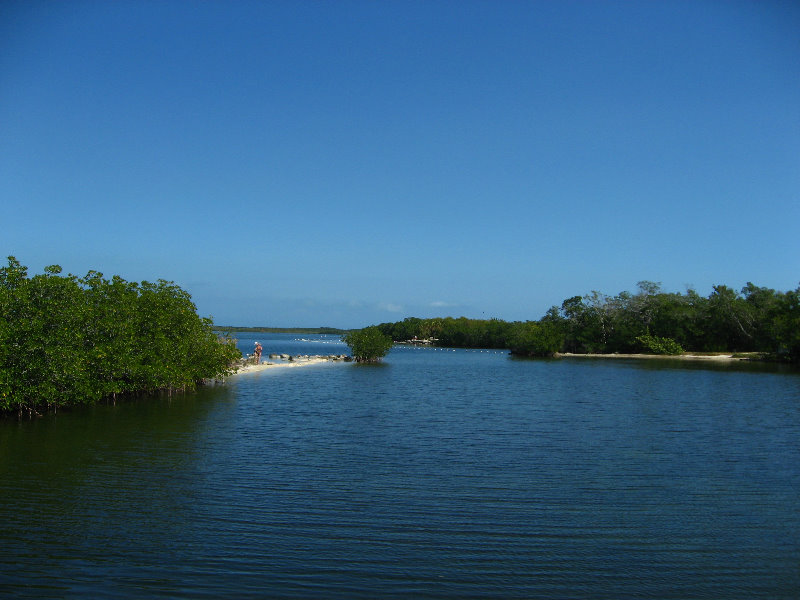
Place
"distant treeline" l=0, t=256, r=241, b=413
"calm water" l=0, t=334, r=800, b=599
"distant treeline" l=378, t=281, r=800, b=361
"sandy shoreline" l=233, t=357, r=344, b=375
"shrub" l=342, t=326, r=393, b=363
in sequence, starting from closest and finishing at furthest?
"calm water" l=0, t=334, r=800, b=599
"distant treeline" l=0, t=256, r=241, b=413
"sandy shoreline" l=233, t=357, r=344, b=375
"shrub" l=342, t=326, r=393, b=363
"distant treeline" l=378, t=281, r=800, b=361

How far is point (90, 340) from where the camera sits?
2209 centimetres

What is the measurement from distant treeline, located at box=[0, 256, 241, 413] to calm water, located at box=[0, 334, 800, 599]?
1210 mm

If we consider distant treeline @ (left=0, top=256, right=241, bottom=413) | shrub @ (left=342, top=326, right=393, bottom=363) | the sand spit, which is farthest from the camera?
shrub @ (left=342, top=326, right=393, bottom=363)

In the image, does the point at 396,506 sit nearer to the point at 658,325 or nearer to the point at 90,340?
the point at 90,340

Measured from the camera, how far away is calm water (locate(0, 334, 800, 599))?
26.0 feet

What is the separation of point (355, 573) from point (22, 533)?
511cm

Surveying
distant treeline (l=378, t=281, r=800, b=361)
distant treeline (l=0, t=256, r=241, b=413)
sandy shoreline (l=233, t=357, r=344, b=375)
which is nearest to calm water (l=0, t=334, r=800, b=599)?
distant treeline (l=0, t=256, r=241, b=413)

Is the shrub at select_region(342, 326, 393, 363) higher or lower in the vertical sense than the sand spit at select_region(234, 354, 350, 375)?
higher

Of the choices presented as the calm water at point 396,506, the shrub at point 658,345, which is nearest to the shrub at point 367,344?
the calm water at point 396,506

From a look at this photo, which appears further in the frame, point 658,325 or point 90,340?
point 658,325

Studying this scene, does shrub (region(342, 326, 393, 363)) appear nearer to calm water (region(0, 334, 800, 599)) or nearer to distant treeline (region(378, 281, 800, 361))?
distant treeline (region(378, 281, 800, 361))

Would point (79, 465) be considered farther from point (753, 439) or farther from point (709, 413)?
point (709, 413)

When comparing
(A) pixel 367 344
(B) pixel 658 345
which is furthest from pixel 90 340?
(B) pixel 658 345

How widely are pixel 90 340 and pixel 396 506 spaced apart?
15.6 meters
